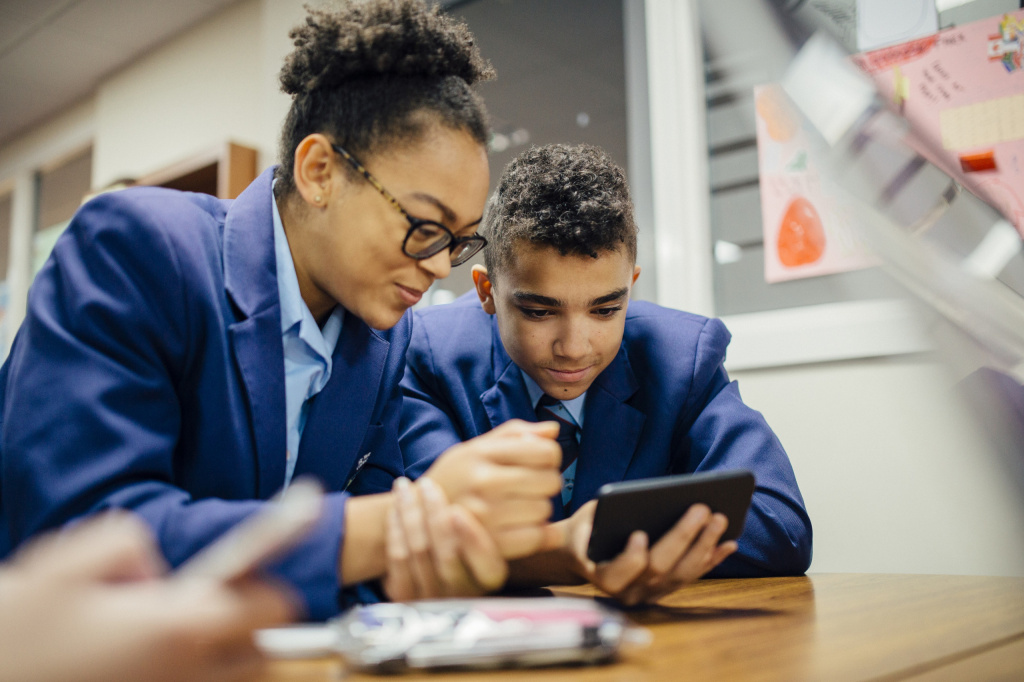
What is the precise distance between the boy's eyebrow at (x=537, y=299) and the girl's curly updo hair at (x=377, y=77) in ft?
0.90

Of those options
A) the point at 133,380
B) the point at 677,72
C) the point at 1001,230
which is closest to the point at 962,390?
the point at 1001,230

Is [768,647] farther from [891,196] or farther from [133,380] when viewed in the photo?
[891,196]

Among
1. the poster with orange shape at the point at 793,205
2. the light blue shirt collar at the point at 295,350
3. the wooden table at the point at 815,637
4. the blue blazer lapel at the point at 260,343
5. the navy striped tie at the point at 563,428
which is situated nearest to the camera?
the wooden table at the point at 815,637

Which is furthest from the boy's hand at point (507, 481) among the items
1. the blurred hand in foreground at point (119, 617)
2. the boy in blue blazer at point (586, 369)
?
the boy in blue blazer at point (586, 369)

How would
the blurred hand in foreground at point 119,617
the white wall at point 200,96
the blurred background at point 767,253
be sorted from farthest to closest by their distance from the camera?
the white wall at point 200,96 → the blurred background at point 767,253 → the blurred hand in foreground at point 119,617

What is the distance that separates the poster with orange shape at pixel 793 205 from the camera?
5.63 ft

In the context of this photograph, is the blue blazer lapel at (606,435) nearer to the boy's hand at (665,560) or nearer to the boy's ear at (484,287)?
the boy's ear at (484,287)

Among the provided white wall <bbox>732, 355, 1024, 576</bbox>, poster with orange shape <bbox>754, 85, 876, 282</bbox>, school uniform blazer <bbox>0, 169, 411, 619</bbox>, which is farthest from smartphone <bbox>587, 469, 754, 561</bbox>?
poster with orange shape <bbox>754, 85, 876, 282</bbox>

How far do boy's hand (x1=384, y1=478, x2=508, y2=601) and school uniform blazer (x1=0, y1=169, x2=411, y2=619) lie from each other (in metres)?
0.06

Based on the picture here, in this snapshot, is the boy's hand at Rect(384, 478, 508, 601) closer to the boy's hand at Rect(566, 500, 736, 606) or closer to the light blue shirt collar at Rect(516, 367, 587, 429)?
the boy's hand at Rect(566, 500, 736, 606)

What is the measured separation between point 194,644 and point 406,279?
0.70m

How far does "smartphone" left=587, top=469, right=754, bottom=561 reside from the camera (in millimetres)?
715

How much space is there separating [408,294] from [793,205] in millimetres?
1127

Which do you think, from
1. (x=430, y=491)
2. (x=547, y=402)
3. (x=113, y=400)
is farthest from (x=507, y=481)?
(x=547, y=402)
